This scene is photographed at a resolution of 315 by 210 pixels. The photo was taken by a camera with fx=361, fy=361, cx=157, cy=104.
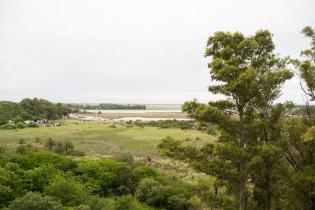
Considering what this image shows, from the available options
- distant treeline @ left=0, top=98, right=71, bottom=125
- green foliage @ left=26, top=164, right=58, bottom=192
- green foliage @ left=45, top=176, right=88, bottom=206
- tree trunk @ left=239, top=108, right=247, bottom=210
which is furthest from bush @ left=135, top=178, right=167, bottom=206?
distant treeline @ left=0, top=98, right=71, bottom=125

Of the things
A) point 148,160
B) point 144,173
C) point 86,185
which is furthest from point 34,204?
point 148,160

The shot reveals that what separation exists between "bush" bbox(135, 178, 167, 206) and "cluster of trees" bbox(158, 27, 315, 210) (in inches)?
877

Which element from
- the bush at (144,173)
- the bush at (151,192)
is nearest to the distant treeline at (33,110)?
the bush at (144,173)

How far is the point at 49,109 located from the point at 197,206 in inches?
3985

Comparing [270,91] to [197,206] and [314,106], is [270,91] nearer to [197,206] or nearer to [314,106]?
[314,106]

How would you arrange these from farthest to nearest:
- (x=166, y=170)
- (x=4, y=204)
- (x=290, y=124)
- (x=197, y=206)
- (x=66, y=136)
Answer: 1. (x=66, y=136)
2. (x=166, y=170)
3. (x=197, y=206)
4. (x=4, y=204)
5. (x=290, y=124)

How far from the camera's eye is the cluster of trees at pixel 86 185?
31.5m

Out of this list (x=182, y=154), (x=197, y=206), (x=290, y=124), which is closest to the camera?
(x=182, y=154)

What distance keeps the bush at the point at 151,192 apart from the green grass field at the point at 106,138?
19.6 metres

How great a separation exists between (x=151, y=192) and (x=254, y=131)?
2458cm

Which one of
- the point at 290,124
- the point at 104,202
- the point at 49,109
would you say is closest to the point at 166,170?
the point at 104,202

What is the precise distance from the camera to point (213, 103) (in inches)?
648

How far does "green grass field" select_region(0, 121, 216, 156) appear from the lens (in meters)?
63.1

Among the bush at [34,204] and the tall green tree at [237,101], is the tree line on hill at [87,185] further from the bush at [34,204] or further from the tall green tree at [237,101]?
the tall green tree at [237,101]
